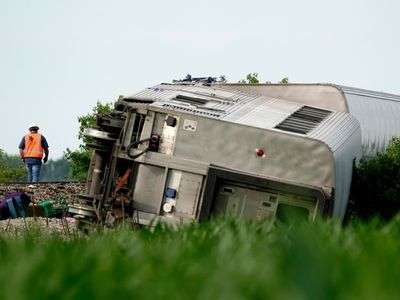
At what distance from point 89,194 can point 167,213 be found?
6.30 feet

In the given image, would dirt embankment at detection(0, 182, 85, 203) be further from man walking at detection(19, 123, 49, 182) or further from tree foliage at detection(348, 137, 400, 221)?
tree foliage at detection(348, 137, 400, 221)

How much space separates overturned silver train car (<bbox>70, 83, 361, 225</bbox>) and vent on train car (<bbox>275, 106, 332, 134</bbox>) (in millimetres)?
37

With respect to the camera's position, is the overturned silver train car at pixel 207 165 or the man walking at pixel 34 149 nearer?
the overturned silver train car at pixel 207 165

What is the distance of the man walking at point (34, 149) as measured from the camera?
3312 centimetres

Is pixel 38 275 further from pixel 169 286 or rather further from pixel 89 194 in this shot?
pixel 89 194

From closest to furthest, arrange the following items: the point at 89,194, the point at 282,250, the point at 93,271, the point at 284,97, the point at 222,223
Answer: the point at 93,271 → the point at 282,250 → the point at 222,223 → the point at 89,194 → the point at 284,97

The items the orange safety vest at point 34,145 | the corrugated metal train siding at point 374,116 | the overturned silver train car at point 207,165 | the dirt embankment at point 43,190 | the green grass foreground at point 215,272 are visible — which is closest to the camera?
the green grass foreground at point 215,272

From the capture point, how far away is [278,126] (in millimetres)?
18562

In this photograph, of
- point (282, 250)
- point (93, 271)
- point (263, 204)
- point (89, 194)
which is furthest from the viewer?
point (89, 194)

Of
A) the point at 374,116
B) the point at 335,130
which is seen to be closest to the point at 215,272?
the point at 335,130

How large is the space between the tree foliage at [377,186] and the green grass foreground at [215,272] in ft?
56.0

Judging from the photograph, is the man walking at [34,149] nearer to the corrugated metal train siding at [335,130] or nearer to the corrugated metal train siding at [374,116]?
the corrugated metal train siding at [374,116]

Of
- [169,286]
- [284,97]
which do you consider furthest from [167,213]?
[169,286]

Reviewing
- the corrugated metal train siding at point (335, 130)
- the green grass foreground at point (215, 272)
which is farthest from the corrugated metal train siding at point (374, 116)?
the green grass foreground at point (215, 272)
